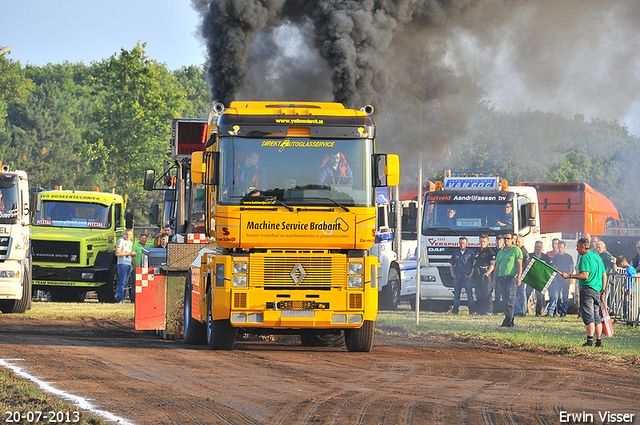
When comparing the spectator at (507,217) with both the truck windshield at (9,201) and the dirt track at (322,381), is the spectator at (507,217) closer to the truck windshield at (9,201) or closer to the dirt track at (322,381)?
the dirt track at (322,381)

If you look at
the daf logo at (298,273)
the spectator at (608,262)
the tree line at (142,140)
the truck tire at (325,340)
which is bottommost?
A: the truck tire at (325,340)

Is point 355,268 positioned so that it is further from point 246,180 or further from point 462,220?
point 462,220

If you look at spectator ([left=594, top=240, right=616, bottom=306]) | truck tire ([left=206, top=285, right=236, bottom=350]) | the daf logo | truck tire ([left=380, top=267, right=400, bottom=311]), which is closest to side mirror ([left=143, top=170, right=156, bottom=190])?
truck tire ([left=206, top=285, right=236, bottom=350])

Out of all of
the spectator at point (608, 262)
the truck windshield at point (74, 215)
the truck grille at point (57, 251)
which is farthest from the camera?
the truck windshield at point (74, 215)

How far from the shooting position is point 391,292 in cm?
2244

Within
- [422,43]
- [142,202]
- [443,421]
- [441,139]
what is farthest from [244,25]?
[142,202]

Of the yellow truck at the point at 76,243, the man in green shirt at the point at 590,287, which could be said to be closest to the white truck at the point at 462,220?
the man in green shirt at the point at 590,287

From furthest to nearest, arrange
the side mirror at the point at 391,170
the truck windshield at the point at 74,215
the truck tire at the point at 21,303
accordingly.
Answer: the truck windshield at the point at 74,215 < the truck tire at the point at 21,303 < the side mirror at the point at 391,170

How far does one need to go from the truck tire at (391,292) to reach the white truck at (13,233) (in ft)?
28.3

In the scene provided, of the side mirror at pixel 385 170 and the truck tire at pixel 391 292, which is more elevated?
the side mirror at pixel 385 170

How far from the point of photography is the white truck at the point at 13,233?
17.8 m

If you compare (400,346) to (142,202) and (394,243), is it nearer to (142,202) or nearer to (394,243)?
(394,243)

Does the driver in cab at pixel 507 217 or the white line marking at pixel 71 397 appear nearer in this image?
the white line marking at pixel 71 397

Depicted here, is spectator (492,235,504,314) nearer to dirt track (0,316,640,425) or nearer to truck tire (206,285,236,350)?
dirt track (0,316,640,425)
